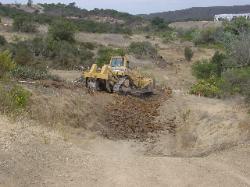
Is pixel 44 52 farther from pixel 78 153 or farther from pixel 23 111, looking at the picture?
pixel 78 153

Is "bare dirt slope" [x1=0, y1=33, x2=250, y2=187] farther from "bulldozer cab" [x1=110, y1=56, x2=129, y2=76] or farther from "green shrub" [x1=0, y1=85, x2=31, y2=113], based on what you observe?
"bulldozer cab" [x1=110, y1=56, x2=129, y2=76]

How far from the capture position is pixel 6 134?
34.8 ft

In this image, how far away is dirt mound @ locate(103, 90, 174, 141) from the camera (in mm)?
16094

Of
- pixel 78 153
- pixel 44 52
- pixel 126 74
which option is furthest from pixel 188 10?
pixel 78 153

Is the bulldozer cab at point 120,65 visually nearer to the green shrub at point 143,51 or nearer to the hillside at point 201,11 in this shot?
the green shrub at point 143,51

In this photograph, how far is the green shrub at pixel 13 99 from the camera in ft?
42.6

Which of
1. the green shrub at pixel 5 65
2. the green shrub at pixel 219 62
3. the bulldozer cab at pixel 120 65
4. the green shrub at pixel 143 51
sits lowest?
the green shrub at pixel 143 51

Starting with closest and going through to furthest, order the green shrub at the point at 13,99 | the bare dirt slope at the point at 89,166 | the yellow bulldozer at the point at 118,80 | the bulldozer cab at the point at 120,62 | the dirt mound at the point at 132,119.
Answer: the bare dirt slope at the point at 89,166, the green shrub at the point at 13,99, the dirt mound at the point at 132,119, the yellow bulldozer at the point at 118,80, the bulldozer cab at the point at 120,62

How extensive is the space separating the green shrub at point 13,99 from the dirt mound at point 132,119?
2.59 metres

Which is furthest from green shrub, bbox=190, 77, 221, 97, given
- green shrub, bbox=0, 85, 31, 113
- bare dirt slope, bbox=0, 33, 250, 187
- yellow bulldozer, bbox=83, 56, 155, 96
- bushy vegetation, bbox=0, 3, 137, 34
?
bushy vegetation, bbox=0, 3, 137, 34

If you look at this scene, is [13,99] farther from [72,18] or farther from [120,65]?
[72,18]

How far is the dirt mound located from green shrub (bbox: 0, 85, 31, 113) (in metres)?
2.59

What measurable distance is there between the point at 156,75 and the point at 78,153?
22.3m

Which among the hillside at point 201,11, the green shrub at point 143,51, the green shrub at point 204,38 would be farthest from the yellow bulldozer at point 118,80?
the hillside at point 201,11
